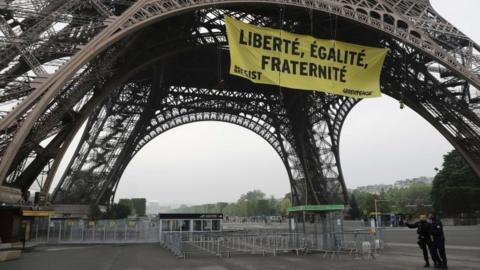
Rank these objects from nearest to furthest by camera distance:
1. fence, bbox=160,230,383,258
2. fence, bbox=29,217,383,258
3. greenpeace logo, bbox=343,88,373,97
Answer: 1. fence, bbox=160,230,383,258
2. fence, bbox=29,217,383,258
3. greenpeace logo, bbox=343,88,373,97

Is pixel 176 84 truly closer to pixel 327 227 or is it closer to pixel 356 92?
pixel 356 92

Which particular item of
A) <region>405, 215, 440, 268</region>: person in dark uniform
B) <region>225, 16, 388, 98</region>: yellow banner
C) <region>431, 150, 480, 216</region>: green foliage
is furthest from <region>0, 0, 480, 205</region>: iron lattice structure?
<region>431, 150, 480, 216</region>: green foliage

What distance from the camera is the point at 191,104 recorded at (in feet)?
170

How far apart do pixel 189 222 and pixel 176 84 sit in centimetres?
1627

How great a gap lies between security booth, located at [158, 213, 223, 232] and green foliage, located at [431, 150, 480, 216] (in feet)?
119

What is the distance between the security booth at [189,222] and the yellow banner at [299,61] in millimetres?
21325

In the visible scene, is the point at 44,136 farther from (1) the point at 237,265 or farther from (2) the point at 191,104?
(2) the point at 191,104

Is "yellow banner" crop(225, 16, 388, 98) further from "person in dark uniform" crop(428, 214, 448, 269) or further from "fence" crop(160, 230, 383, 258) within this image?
"person in dark uniform" crop(428, 214, 448, 269)

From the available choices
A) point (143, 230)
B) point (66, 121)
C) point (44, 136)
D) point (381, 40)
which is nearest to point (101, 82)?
point (66, 121)

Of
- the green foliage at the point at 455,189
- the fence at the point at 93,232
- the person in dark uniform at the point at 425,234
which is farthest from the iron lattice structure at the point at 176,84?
the green foliage at the point at 455,189

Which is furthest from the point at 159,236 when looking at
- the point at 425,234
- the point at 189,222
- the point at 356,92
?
the point at 425,234

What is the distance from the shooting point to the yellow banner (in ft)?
68.6

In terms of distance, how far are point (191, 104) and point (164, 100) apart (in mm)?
3545

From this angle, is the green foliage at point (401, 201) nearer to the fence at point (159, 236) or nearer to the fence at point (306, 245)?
the fence at point (159, 236)
